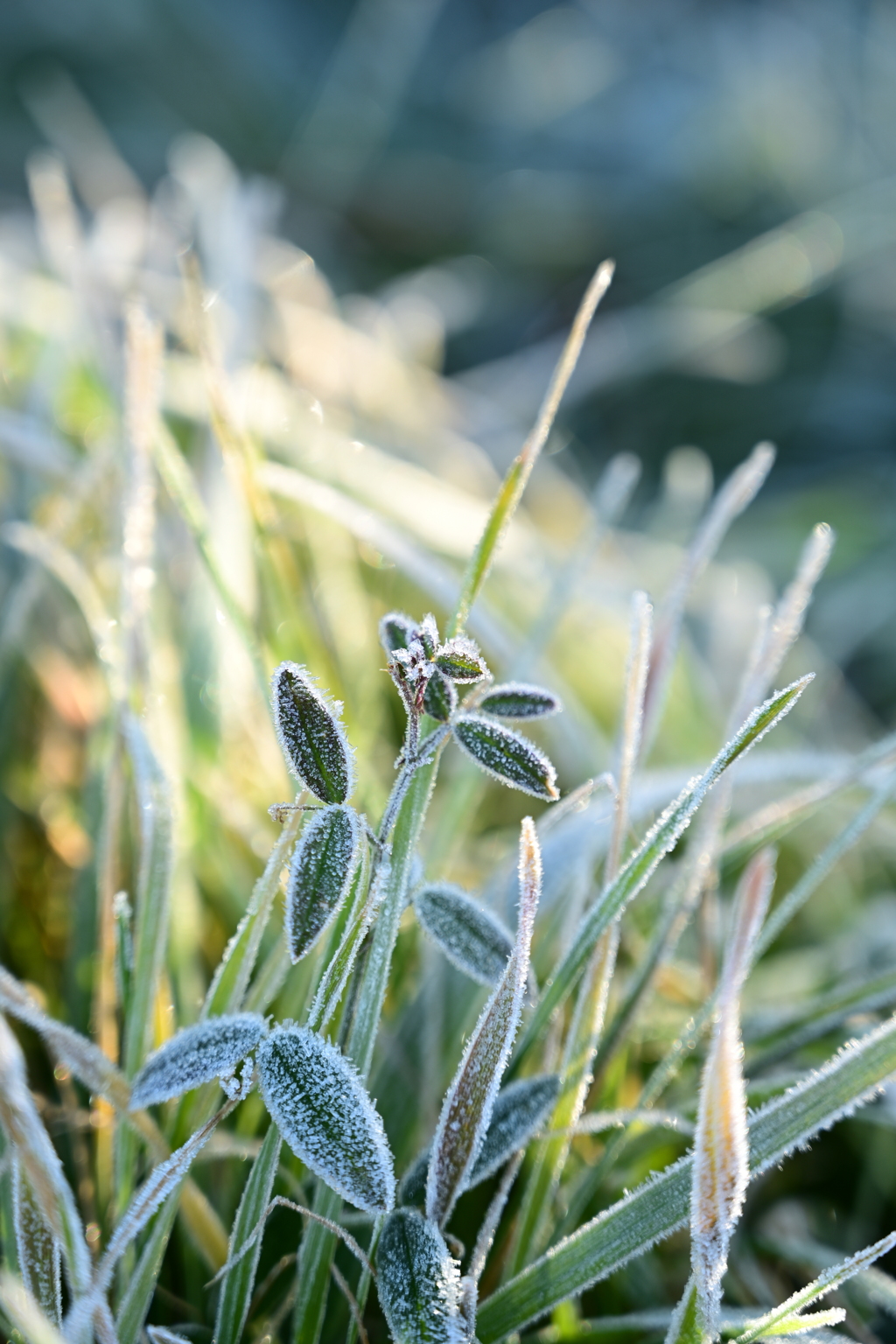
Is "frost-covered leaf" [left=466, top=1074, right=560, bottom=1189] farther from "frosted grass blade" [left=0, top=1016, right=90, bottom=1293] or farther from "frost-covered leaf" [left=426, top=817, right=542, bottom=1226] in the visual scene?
"frosted grass blade" [left=0, top=1016, right=90, bottom=1293]

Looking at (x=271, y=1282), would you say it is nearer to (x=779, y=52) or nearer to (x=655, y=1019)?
(x=655, y=1019)

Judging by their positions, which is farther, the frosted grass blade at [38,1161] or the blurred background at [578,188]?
the blurred background at [578,188]

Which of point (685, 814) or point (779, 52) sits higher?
point (779, 52)

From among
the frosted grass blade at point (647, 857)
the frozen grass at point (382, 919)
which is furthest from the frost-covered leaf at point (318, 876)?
the frosted grass blade at point (647, 857)

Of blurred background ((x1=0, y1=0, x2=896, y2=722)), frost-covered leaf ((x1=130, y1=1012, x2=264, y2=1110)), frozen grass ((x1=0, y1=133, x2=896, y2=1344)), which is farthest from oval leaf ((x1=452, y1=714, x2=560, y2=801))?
blurred background ((x1=0, y1=0, x2=896, y2=722))

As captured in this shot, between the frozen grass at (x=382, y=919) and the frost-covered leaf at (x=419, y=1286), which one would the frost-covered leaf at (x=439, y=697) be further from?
the frost-covered leaf at (x=419, y=1286)

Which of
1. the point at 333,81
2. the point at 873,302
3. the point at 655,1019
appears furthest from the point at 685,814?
the point at 333,81
